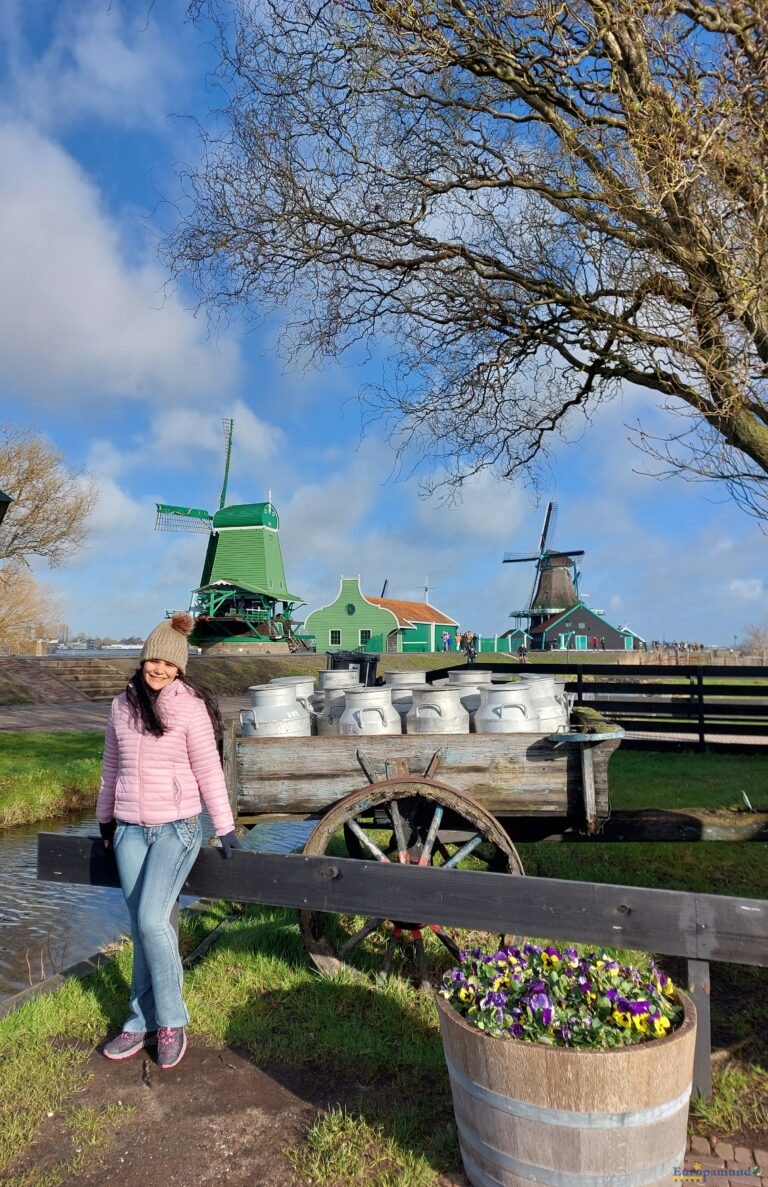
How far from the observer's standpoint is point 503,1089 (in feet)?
7.09

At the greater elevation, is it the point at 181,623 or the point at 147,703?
the point at 181,623

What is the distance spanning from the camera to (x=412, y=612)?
53.3 m

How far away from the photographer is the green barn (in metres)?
48.5

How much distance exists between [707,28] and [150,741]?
554cm

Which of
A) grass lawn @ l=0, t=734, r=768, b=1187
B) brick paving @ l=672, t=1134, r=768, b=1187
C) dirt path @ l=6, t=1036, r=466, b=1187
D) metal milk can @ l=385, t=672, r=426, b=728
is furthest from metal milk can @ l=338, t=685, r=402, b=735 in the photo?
brick paving @ l=672, t=1134, r=768, b=1187

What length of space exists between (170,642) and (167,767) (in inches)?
21.4

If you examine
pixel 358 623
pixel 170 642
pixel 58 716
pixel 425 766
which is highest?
pixel 358 623

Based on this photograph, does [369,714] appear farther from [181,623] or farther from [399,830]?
[181,623]

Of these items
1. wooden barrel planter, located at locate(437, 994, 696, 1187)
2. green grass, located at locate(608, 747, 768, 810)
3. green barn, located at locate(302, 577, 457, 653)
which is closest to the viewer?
wooden barrel planter, located at locate(437, 994, 696, 1187)

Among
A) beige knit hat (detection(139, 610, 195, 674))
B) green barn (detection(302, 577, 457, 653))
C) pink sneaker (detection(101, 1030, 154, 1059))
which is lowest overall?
pink sneaker (detection(101, 1030, 154, 1059))

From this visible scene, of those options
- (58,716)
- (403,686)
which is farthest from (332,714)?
(58,716)

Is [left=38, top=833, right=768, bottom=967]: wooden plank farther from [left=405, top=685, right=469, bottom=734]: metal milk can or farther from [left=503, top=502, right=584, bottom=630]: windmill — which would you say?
[left=503, top=502, right=584, bottom=630]: windmill

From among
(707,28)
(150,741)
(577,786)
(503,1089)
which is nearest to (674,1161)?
(503,1089)

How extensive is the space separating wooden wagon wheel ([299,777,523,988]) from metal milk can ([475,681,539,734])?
502 mm
